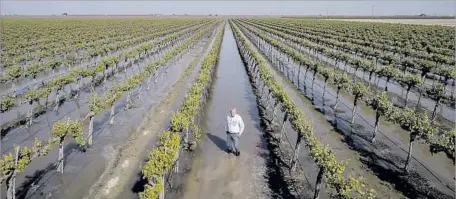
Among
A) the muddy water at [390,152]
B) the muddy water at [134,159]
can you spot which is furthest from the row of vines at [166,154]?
the muddy water at [390,152]

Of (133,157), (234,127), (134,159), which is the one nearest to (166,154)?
(234,127)

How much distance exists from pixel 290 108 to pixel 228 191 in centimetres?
547

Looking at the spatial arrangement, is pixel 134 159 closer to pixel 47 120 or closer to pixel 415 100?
pixel 47 120

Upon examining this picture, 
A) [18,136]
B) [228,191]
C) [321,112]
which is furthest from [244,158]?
[18,136]

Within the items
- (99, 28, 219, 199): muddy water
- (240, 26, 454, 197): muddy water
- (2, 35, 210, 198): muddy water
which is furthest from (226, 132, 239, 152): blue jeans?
(240, 26, 454, 197): muddy water

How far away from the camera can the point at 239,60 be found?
4422 centimetres

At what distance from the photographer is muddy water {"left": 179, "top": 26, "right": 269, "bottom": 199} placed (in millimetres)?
13388

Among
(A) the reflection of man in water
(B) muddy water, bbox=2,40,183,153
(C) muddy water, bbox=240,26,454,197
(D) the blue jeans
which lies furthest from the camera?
(B) muddy water, bbox=2,40,183,153

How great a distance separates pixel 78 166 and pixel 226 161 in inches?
223

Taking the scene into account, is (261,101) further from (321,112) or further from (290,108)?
(290,108)

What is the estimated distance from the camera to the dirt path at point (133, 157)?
13211 millimetres

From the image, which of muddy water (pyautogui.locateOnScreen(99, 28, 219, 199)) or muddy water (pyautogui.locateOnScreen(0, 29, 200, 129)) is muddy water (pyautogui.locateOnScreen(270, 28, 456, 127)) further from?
muddy water (pyautogui.locateOnScreen(0, 29, 200, 129))

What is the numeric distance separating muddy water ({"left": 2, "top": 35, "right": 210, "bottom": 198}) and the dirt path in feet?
1.33

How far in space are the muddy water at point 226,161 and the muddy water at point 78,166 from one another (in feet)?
11.9
